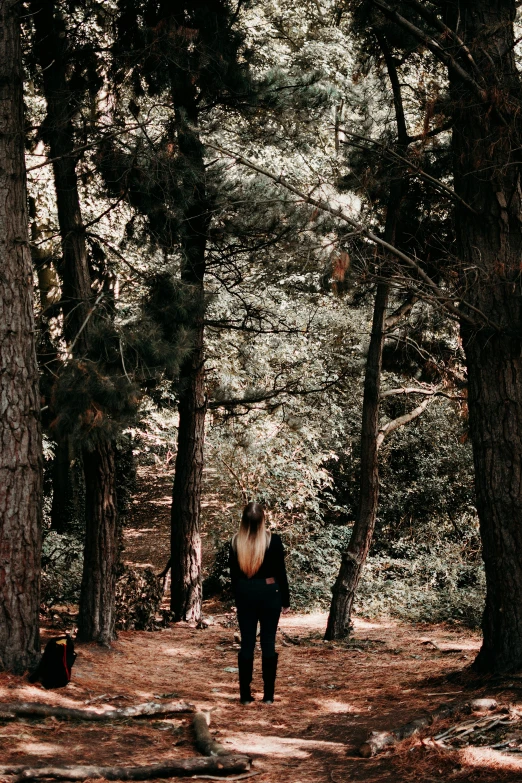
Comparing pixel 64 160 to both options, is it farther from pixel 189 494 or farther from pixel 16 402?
pixel 189 494

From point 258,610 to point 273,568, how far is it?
1.26ft

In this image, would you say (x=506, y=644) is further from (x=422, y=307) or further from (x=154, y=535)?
(x=154, y=535)

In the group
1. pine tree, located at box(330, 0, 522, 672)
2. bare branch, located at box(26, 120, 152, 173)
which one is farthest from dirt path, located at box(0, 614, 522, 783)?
bare branch, located at box(26, 120, 152, 173)

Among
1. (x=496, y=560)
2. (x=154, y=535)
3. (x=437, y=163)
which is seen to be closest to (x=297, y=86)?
(x=437, y=163)

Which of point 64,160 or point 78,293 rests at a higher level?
point 64,160

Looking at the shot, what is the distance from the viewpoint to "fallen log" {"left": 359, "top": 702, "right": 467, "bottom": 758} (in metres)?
5.08

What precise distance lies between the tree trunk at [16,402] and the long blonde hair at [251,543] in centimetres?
191

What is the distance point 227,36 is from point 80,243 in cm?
356

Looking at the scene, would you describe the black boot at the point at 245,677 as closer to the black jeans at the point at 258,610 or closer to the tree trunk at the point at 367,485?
the black jeans at the point at 258,610

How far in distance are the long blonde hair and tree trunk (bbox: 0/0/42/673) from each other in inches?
75.4

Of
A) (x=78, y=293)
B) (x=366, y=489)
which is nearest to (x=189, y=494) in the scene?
(x=366, y=489)

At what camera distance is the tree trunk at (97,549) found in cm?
907

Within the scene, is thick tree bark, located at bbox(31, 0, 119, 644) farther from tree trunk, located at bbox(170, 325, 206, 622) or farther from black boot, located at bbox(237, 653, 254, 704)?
black boot, located at bbox(237, 653, 254, 704)

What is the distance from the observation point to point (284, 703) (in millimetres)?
6949
